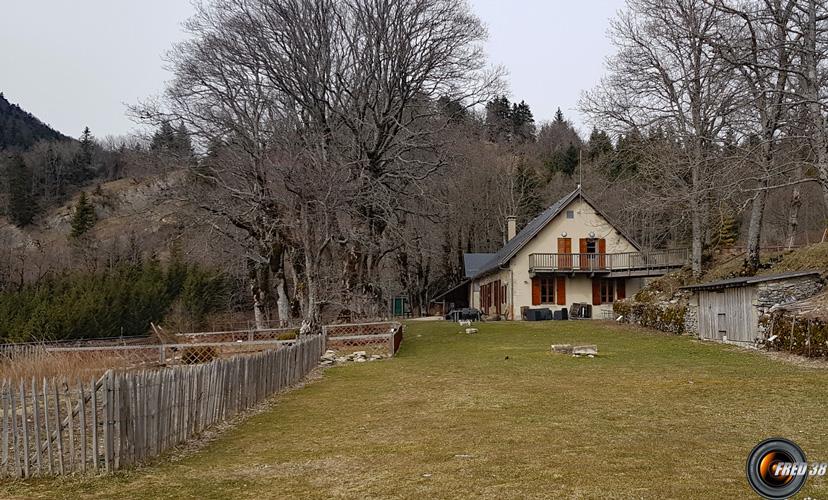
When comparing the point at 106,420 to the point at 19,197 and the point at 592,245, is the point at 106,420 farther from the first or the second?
the point at 19,197

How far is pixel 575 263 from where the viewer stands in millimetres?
38875

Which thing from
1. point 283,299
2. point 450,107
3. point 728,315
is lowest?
point 728,315

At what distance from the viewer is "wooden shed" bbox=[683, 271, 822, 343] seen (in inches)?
797

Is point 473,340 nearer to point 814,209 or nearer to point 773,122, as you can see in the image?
point 773,122

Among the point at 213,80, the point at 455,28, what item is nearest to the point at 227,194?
the point at 213,80

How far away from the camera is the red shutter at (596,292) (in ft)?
131

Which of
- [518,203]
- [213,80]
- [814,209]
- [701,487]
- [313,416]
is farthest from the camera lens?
[518,203]

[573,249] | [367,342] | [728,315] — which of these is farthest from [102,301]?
[728,315]

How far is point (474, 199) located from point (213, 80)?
33.5 metres

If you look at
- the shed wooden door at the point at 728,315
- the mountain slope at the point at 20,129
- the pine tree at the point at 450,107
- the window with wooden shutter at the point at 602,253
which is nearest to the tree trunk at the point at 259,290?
the pine tree at the point at 450,107

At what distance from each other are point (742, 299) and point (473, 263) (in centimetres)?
3008

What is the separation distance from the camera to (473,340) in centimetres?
2695

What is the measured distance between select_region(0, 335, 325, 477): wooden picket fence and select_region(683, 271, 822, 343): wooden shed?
16792mm

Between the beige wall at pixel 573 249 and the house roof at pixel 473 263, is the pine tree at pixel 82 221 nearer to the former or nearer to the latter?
the house roof at pixel 473 263
